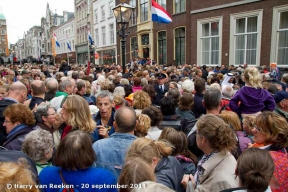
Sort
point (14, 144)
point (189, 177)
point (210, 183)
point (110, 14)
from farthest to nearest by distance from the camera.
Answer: point (110, 14)
point (14, 144)
point (189, 177)
point (210, 183)

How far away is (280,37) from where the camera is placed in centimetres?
1201

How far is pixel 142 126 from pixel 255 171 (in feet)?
4.85

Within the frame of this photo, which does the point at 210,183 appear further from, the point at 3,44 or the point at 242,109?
the point at 3,44

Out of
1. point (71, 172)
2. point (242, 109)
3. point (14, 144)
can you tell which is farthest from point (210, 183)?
point (242, 109)

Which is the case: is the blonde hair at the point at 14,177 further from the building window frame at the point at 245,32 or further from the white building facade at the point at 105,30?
the white building facade at the point at 105,30

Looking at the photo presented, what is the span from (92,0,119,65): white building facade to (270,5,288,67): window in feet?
63.1

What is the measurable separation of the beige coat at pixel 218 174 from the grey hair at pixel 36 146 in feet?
4.63

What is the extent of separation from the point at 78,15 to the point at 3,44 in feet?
182

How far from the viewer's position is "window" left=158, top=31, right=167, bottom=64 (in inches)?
786

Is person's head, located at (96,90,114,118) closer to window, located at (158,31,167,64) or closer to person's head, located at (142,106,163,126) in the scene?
person's head, located at (142,106,163,126)

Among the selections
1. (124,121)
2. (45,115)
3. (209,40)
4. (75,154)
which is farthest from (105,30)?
(75,154)

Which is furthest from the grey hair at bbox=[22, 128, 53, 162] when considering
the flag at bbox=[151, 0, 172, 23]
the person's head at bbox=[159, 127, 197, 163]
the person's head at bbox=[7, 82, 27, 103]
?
the flag at bbox=[151, 0, 172, 23]

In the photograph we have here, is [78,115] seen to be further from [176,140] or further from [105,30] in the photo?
[105,30]

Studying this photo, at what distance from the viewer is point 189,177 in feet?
7.21
